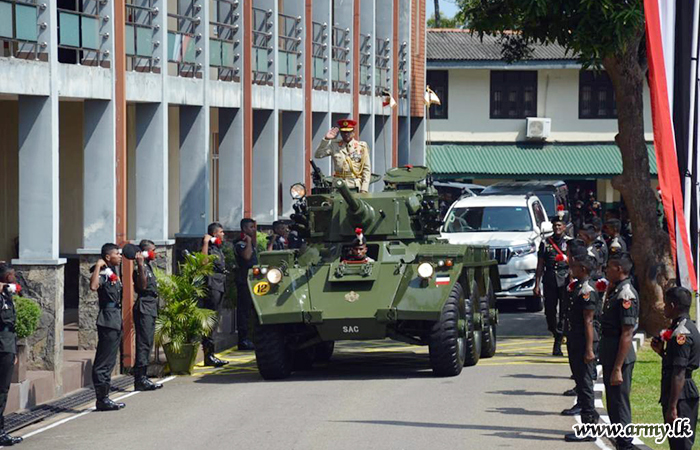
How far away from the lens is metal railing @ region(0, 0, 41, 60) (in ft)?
55.2

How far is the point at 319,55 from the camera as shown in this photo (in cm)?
3175

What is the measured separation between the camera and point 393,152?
128 ft

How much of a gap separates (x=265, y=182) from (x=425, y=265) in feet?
36.9

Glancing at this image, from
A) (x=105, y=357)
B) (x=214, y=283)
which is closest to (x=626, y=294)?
(x=105, y=357)

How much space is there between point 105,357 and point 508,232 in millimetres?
12733

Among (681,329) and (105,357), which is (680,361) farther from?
(105,357)

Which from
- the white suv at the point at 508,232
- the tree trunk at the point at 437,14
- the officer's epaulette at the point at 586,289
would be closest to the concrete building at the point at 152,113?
the white suv at the point at 508,232

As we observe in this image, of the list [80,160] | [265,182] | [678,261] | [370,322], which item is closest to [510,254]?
[265,182]

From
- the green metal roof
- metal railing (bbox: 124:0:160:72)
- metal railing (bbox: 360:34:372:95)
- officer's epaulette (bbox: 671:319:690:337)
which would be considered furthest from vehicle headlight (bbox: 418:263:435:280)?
the green metal roof

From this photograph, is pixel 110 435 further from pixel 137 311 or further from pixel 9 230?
pixel 9 230

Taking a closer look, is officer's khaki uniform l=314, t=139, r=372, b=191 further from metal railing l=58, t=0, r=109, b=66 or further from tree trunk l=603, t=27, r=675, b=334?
tree trunk l=603, t=27, r=675, b=334

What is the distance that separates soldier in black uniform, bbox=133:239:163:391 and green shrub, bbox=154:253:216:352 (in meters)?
0.93

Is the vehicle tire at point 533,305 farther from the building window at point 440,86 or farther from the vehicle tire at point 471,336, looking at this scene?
the building window at point 440,86

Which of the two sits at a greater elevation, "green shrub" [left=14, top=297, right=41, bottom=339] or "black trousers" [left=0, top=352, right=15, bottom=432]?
"green shrub" [left=14, top=297, right=41, bottom=339]
